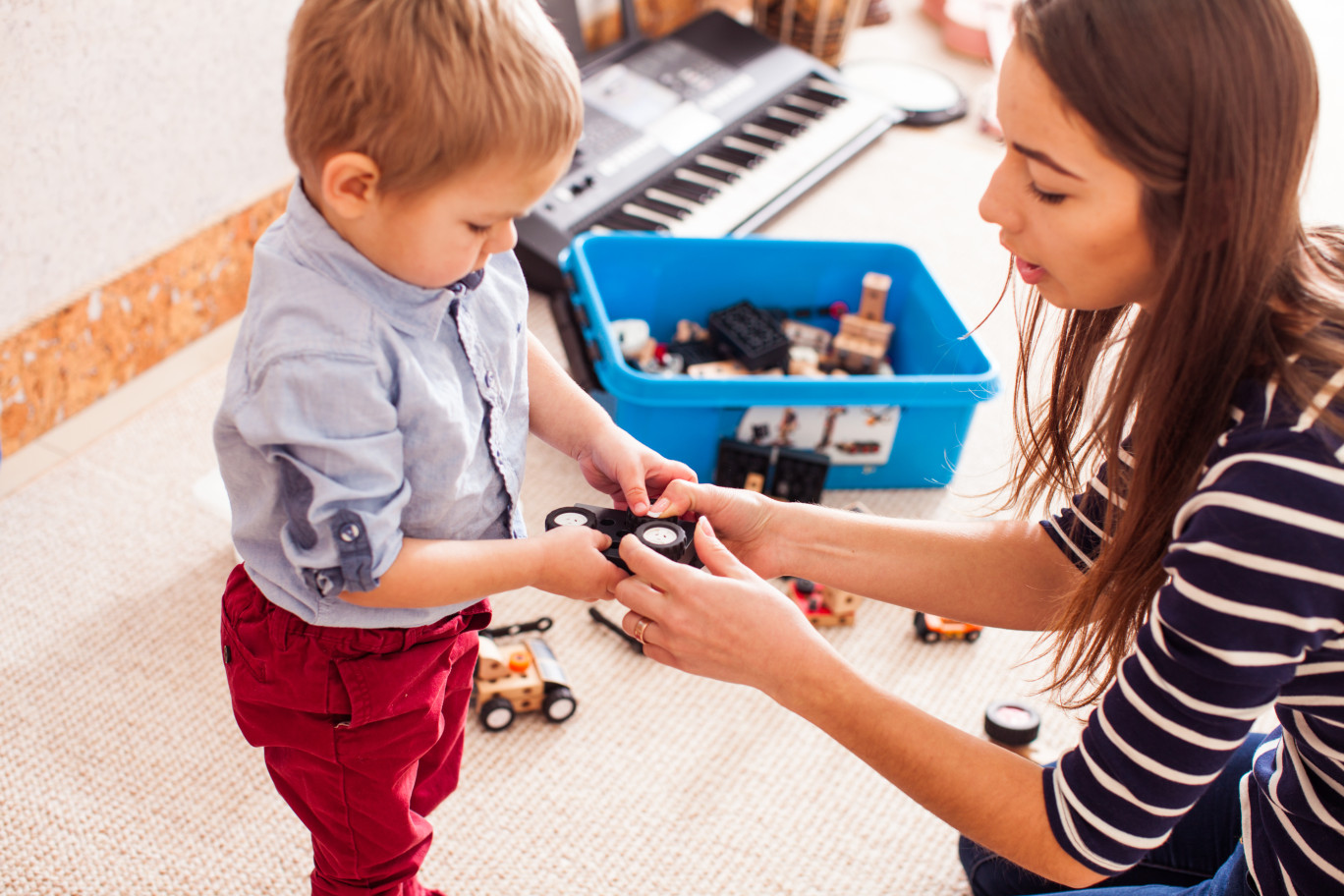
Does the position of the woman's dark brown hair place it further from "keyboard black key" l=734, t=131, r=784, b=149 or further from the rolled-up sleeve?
"keyboard black key" l=734, t=131, r=784, b=149

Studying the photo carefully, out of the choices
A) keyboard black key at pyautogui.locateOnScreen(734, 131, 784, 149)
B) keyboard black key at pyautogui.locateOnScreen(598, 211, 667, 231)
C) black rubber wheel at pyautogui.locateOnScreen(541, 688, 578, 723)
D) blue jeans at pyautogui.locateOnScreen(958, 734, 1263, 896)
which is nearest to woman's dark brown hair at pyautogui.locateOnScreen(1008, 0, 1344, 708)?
blue jeans at pyautogui.locateOnScreen(958, 734, 1263, 896)

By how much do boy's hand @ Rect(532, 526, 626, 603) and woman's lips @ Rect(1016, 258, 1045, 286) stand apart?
0.39 metres

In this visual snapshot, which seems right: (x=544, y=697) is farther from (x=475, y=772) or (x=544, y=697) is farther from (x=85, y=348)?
(x=85, y=348)

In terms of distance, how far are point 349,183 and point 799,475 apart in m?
0.95

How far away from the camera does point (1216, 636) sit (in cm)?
62

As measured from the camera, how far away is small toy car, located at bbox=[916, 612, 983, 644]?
1.33 metres

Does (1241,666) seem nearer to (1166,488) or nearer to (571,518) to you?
(1166,488)

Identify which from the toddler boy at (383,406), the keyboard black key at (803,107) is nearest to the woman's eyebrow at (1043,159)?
the toddler boy at (383,406)

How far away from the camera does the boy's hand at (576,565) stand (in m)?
0.78

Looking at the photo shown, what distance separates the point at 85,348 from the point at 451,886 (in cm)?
96

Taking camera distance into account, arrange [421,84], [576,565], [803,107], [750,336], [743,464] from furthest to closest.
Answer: [803,107] < [750,336] < [743,464] < [576,565] < [421,84]

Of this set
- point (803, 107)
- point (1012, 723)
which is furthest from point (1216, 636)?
point (803, 107)

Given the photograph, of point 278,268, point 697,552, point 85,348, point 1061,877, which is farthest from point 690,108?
point 1061,877

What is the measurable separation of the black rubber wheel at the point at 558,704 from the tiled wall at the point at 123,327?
33.8 inches
